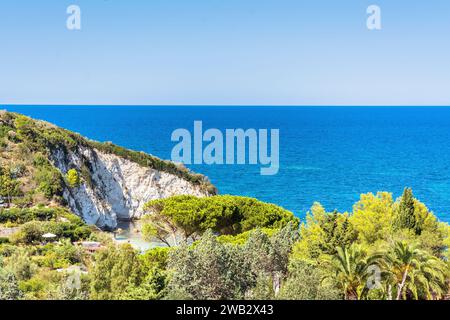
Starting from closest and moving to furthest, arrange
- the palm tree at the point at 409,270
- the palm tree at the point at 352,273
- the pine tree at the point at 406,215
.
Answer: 1. the palm tree at the point at 352,273
2. the palm tree at the point at 409,270
3. the pine tree at the point at 406,215

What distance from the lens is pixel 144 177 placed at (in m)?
55.5

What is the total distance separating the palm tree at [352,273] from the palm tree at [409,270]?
2.31 ft

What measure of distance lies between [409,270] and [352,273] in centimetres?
207

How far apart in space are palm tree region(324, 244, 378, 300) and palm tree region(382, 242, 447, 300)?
2.31ft

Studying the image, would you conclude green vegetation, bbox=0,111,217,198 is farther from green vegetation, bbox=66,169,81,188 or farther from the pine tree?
the pine tree

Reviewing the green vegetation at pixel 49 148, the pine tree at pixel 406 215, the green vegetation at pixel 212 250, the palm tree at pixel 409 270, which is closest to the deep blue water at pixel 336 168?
the green vegetation at pixel 49 148

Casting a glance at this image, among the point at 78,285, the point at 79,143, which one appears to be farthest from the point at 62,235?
the point at 79,143

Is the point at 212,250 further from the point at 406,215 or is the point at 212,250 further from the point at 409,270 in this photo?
the point at 406,215

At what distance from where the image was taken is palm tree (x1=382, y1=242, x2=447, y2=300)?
1717cm

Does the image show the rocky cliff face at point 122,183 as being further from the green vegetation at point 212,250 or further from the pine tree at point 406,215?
the pine tree at point 406,215

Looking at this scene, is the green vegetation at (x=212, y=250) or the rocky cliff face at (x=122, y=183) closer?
the green vegetation at (x=212, y=250)

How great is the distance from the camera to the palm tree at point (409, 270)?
1717 cm
